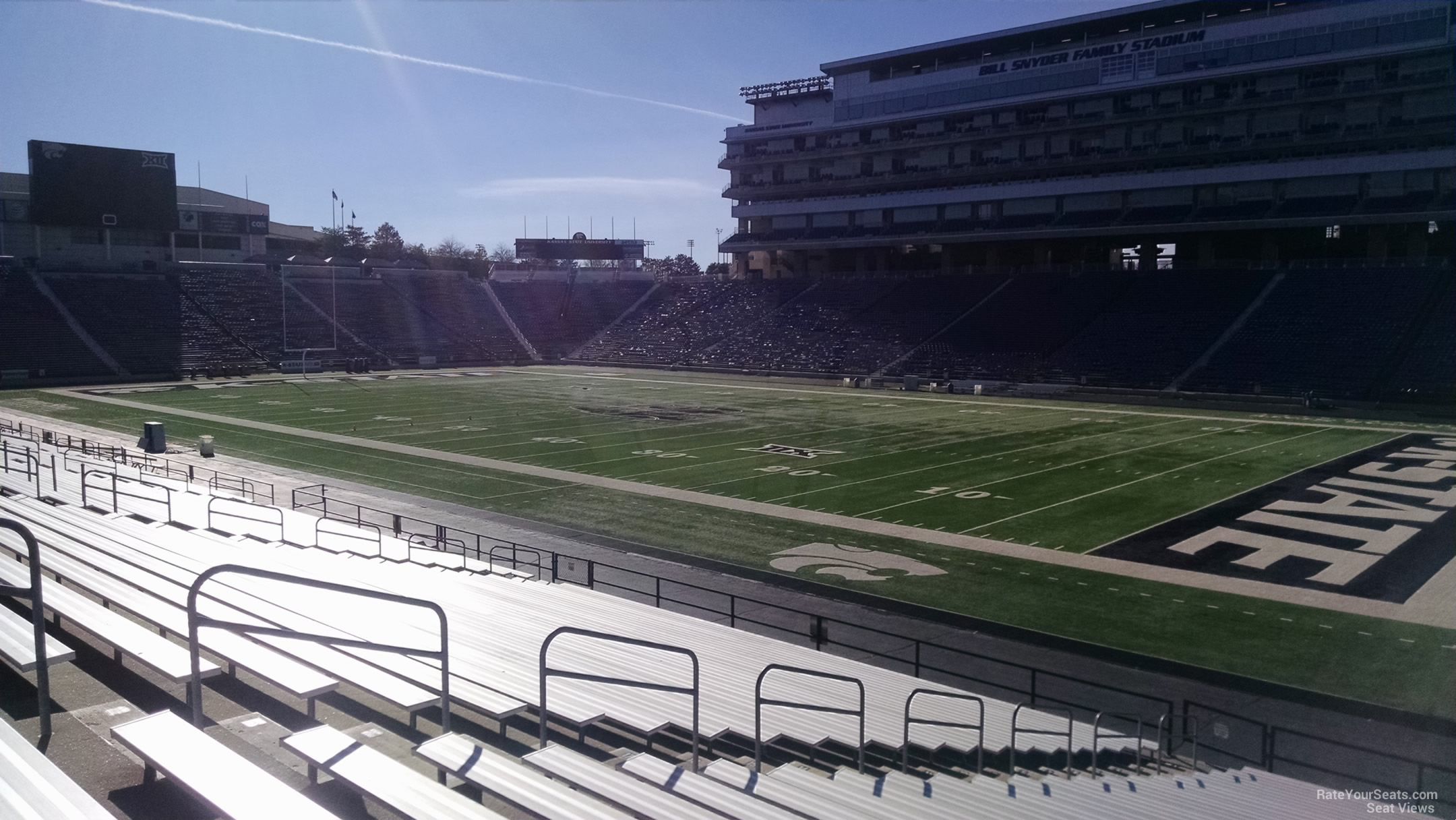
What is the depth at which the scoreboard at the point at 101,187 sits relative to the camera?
55156 millimetres

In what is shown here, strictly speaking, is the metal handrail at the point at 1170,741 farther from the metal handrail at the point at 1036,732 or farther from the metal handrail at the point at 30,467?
the metal handrail at the point at 30,467

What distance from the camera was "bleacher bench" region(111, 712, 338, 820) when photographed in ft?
14.8

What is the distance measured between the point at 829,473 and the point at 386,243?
126481mm

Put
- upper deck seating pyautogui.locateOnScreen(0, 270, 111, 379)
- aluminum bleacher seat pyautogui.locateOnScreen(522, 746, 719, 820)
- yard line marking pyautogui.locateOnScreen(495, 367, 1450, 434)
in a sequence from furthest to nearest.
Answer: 1. upper deck seating pyautogui.locateOnScreen(0, 270, 111, 379)
2. yard line marking pyautogui.locateOnScreen(495, 367, 1450, 434)
3. aluminum bleacher seat pyautogui.locateOnScreen(522, 746, 719, 820)

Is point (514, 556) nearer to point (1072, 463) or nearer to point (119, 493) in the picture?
point (119, 493)

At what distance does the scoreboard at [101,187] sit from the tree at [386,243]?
63633 mm

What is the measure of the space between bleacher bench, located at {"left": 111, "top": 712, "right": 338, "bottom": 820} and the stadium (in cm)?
3

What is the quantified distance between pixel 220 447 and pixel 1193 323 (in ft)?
150

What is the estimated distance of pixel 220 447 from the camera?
31641mm

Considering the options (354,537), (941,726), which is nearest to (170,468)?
(354,537)

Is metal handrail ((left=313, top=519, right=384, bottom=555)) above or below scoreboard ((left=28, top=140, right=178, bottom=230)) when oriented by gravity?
below

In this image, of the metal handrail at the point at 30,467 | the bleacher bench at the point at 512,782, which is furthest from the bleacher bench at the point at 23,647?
the metal handrail at the point at 30,467

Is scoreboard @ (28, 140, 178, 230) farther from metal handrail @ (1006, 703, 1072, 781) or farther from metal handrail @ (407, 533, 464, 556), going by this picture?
metal handrail @ (1006, 703, 1072, 781)

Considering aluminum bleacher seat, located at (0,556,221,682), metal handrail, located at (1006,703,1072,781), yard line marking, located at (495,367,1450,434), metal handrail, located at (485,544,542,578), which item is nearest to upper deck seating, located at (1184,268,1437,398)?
yard line marking, located at (495,367,1450,434)
